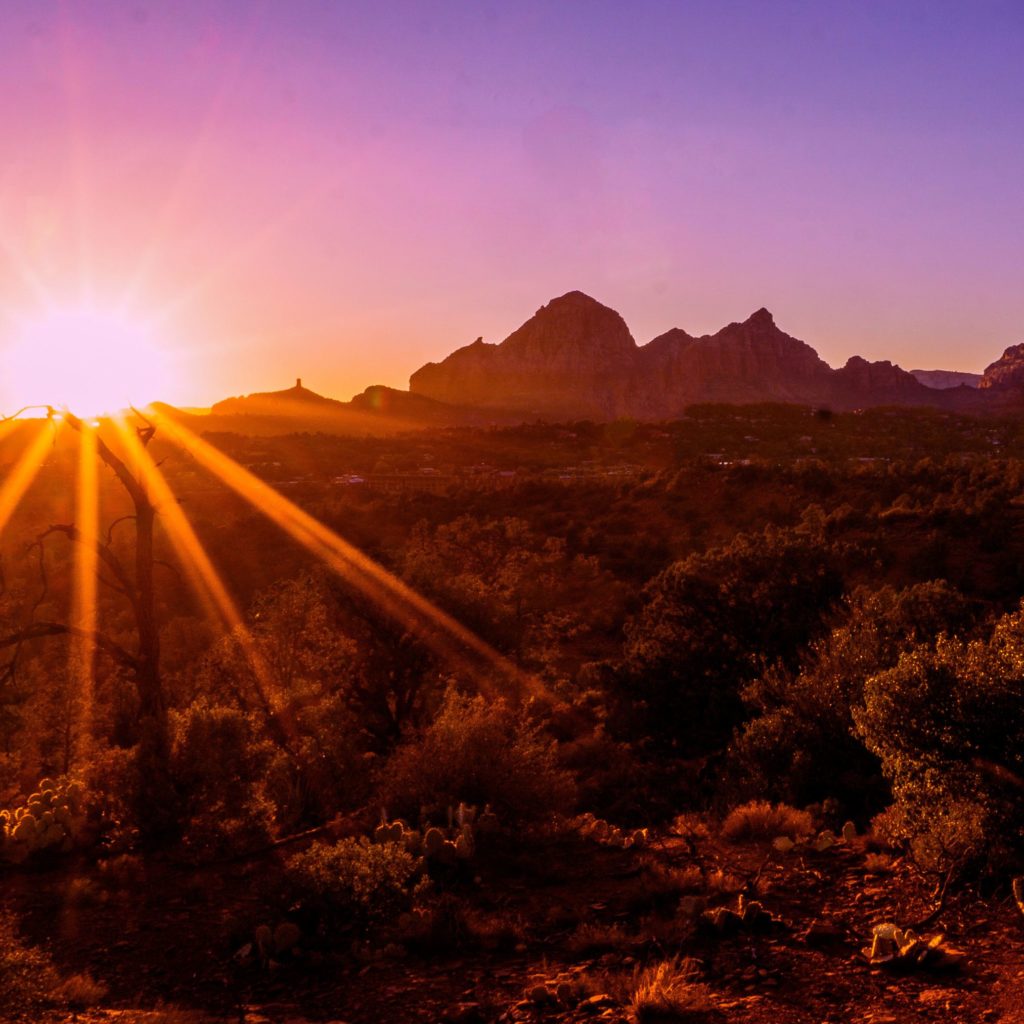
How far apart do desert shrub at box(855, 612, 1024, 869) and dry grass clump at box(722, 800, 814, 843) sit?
1.36m

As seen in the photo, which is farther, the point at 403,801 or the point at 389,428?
the point at 389,428

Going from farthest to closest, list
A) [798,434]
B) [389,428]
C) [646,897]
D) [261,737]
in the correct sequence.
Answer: [389,428], [798,434], [261,737], [646,897]

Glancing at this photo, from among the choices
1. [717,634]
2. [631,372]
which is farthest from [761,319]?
[717,634]

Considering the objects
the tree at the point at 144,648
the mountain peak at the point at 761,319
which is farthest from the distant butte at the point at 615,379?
the tree at the point at 144,648

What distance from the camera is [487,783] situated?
938cm

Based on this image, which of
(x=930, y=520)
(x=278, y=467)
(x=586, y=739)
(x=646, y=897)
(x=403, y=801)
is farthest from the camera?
(x=278, y=467)

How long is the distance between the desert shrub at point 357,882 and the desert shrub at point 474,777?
1617 millimetres

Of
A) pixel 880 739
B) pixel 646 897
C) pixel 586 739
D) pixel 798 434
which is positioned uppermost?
pixel 798 434

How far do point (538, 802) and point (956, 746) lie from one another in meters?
4.30

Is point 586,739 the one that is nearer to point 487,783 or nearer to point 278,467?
point 487,783

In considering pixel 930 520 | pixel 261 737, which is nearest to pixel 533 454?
pixel 930 520

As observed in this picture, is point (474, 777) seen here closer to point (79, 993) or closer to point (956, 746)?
point (79, 993)

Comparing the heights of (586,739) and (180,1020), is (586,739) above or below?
below

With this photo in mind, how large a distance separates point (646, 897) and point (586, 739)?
25.4 feet
